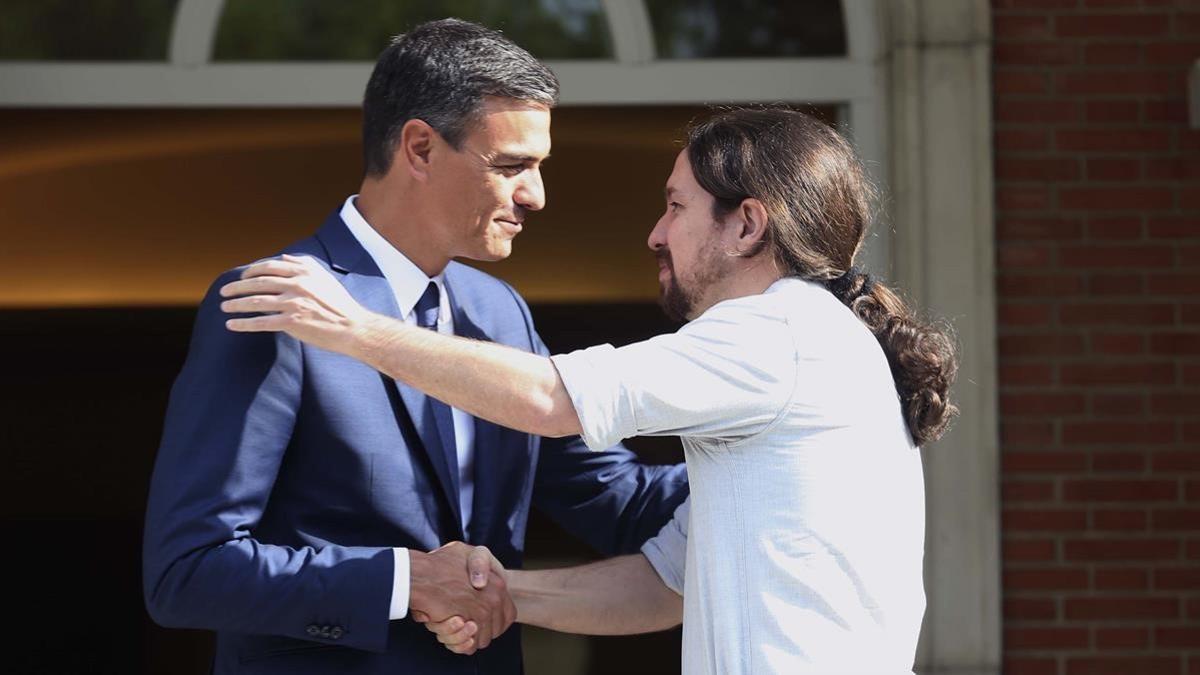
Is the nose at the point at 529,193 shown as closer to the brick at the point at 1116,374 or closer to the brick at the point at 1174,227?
the brick at the point at 1116,374

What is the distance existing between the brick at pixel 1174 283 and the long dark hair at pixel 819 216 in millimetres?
2231

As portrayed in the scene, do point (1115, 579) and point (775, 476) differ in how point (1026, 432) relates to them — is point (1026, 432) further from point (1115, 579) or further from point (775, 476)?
point (775, 476)

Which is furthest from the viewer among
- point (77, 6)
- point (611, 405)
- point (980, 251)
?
point (77, 6)

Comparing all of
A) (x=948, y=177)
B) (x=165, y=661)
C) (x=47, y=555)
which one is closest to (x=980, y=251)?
(x=948, y=177)

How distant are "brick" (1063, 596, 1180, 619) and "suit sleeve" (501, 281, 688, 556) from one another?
1977 millimetres

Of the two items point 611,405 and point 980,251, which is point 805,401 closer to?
point 611,405

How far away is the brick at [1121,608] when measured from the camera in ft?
14.2

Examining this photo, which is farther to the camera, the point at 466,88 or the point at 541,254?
the point at 541,254

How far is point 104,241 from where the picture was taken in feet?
20.1

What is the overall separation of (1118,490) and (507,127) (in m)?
2.51

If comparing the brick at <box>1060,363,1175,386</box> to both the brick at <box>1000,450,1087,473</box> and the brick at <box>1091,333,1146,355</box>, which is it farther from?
the brick at <box>1000,450,1087,473</box>

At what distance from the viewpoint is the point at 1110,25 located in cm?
436

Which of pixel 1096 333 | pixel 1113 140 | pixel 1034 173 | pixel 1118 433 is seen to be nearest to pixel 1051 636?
pixel 1118 433

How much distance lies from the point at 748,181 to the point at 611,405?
44 cm
